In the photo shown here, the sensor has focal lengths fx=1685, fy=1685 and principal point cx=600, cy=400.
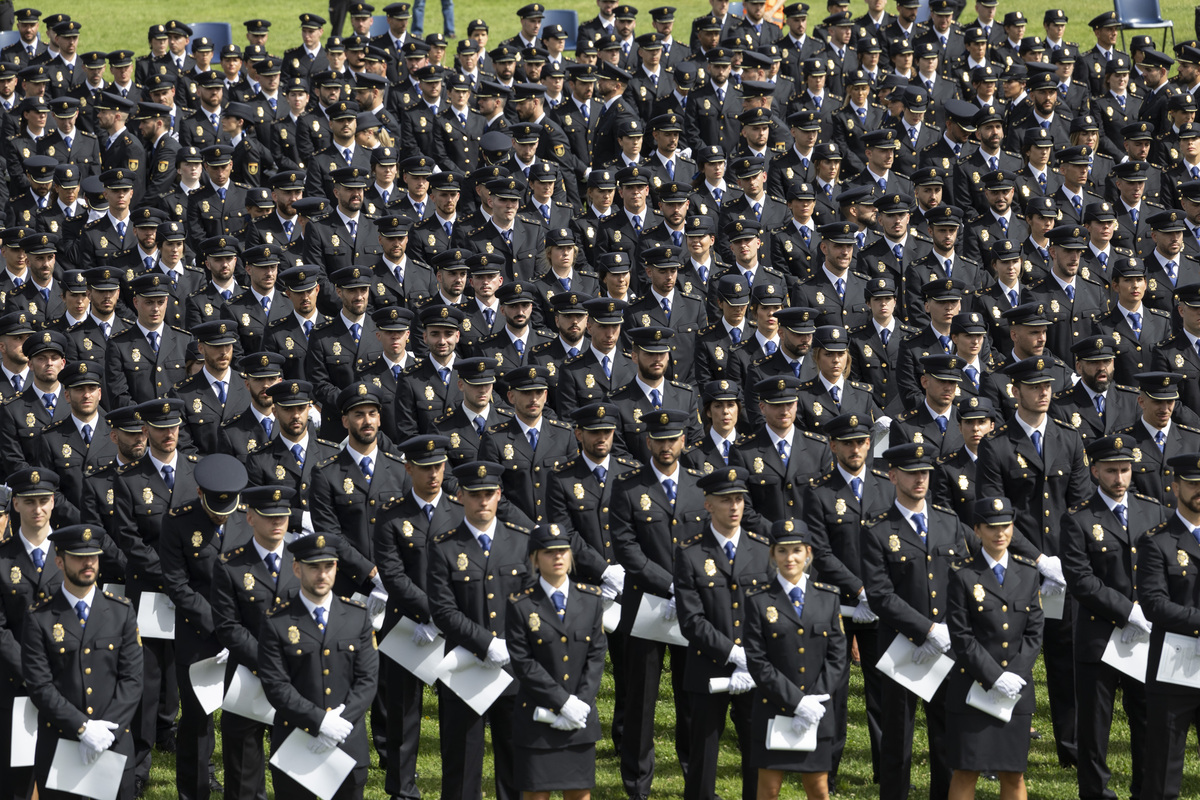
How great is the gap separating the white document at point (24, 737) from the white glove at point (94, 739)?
1.90 ft

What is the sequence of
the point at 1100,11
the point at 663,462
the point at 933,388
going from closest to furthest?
the point at 663,462 < the point at 933,388 < the point at 1100,11

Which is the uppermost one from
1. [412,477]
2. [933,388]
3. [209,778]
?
[933,388]

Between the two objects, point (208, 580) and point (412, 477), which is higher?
point (412, 477)

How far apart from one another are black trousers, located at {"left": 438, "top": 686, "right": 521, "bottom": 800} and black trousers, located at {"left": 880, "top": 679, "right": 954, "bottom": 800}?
8.13 feet

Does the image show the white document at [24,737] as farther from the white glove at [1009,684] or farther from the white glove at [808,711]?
the white glove at [1009,684]

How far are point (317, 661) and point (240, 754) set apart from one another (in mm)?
1135

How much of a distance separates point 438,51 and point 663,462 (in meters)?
12.5

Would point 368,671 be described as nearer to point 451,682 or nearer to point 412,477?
point 451,682

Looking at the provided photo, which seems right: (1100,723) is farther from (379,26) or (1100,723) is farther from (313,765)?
(379,26)

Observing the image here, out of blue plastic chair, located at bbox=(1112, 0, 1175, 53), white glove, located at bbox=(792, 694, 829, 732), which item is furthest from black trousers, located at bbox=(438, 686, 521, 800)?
blue plastic chair, located at bbox=(1112, 0, 1175, 53)

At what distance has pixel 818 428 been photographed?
13523 millimetres

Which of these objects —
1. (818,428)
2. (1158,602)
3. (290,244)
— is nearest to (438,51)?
(290,244)

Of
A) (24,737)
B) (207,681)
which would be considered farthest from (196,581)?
(24,737)

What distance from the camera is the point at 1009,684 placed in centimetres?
1041
